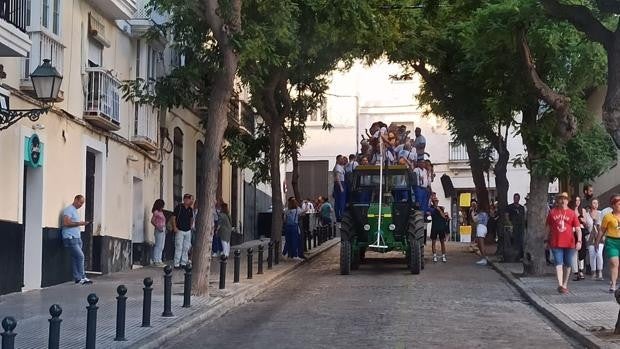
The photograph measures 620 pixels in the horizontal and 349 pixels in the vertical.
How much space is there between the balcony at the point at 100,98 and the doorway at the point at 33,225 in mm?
2389

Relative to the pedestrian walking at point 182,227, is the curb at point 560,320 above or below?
below

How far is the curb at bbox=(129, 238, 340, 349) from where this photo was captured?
10.2 m

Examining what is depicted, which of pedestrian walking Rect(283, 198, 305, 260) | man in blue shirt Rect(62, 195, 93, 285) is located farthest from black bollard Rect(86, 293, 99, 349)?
pedestrian walking Rect(283, 198, 305, 260)

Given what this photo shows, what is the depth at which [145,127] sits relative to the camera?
21625 mm

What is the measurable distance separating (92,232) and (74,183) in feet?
5.30

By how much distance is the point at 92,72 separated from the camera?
18.1m

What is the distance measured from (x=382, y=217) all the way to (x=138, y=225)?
6755 millimetres

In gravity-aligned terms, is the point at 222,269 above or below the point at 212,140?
below

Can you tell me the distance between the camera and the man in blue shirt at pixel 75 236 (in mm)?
16391

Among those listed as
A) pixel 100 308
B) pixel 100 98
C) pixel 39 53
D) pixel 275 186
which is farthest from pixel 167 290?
pixel 275 186

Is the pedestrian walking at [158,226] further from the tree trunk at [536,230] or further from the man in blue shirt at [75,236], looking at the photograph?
the tree trunk at [536,230]

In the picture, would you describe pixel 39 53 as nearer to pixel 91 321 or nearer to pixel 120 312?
pixel 120 312

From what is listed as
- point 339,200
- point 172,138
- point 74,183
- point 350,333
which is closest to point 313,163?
point 172,138

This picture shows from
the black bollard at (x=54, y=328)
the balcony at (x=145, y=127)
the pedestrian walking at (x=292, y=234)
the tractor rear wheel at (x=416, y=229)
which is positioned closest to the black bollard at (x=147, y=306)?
the black bollard at (x=54, y=328)
